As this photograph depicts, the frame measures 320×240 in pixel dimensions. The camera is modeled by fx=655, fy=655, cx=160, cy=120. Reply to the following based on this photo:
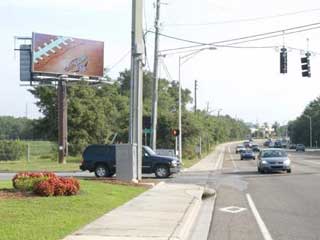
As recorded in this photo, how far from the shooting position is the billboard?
62.3 metres

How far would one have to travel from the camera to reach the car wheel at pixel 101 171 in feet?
114

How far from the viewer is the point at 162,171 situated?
35.4m

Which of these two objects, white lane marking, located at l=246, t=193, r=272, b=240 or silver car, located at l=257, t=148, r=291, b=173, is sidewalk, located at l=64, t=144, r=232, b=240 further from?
silver car, located at l=257, t=148, r=291, b=173

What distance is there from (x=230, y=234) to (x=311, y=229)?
1810 millimetres

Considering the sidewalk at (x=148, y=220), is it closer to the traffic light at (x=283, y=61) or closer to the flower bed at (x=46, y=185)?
the flower bed at (x=46, y=185)

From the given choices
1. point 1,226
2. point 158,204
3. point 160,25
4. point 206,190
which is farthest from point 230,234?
point 160,25

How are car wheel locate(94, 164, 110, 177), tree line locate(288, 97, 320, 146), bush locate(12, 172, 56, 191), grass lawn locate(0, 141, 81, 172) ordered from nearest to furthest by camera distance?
1. bush locate(12, 172, 56, 191)
2. car wheel locate(94, 164, 110, 177)
3. grass lawn locate(0, 141, 81, 172)
4. tree line locate(288, 97, 320, 146)

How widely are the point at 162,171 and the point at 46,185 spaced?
58.6 feet

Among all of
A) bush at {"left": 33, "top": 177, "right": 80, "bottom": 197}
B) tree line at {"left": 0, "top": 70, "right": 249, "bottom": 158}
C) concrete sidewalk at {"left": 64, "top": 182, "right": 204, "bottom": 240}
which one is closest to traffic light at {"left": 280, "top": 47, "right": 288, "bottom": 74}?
concrete sidewalk at {"left": 64, "top": 182, "right": 204, "bottom": 240}

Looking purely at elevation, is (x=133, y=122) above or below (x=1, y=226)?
above

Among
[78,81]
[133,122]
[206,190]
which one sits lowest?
[206,190]

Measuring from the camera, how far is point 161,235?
12.1 meters

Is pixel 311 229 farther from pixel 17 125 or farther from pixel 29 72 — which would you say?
pixel 17 125

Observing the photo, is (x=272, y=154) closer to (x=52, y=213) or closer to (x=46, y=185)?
(x=46, y=185)
